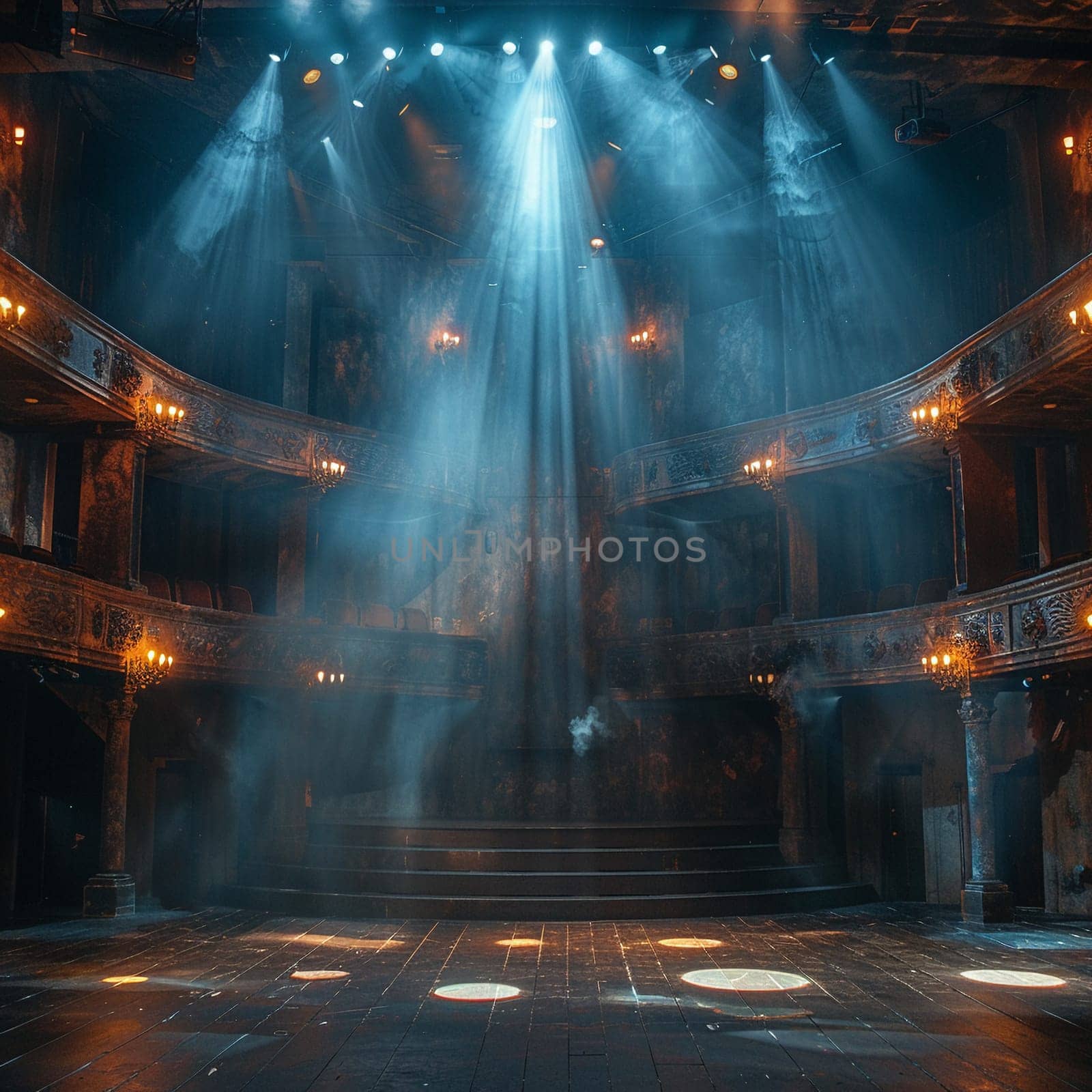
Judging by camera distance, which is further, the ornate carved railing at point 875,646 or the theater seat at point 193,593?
the theater seat at point 193,593

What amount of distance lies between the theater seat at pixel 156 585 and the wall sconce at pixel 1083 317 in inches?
457

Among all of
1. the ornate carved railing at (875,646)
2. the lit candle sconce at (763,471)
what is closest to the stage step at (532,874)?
the ornate carved railing at (875,646)

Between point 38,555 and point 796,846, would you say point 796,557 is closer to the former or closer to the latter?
point 796,846

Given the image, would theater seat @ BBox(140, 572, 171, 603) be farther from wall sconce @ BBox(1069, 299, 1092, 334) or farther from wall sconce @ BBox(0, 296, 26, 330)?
wall sconce @ BBox(1069, 299, 1092, 334)

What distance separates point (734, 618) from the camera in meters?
18.4

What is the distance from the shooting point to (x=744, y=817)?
17.7 metres

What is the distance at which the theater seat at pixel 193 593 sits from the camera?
1574 cm

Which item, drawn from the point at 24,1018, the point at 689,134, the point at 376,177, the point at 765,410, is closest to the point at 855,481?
the point at 765,410

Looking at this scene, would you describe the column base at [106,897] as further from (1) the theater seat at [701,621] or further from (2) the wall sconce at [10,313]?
(1) the theater seat at [701,621]

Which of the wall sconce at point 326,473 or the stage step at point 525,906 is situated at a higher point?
the wall sconce at point 326,473

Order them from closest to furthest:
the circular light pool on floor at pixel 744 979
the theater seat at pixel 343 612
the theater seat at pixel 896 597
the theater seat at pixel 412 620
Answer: the circular light pool on floor at pixel 744 979 → the theater seat at pixel 896 597 → the theater seat at pixel 343 612 → the theater seat at pixel 412 620

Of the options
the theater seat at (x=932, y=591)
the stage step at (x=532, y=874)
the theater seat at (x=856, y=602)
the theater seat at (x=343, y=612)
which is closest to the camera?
the stage step at (x=532, y=874)

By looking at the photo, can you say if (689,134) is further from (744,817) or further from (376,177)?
(744,817)

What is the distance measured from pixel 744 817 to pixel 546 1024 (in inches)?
440
